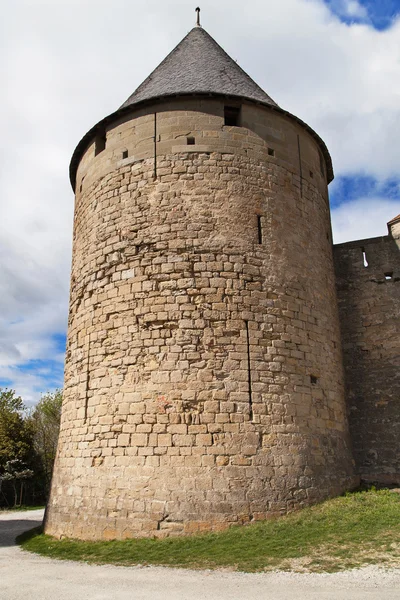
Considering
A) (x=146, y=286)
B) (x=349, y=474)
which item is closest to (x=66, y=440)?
(x=146, y=286)

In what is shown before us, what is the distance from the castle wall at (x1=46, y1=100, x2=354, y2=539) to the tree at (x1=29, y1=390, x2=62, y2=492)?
61.1 feet

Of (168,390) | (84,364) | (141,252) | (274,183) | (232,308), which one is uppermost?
(274,183)

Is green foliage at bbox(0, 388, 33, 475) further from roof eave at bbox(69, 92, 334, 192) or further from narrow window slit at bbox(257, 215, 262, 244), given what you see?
narrow window slit at bbox(257, 215, 262, 244)

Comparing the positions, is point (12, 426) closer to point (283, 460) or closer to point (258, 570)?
point (283, 460)

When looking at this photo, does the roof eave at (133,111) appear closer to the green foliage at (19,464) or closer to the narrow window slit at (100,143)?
the narrow window slit at (100,143)

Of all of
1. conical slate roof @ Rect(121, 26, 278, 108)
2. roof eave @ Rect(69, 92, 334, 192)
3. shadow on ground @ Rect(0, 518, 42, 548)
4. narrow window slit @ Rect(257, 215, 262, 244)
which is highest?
conical slate roof @ Rect(121, 26, 278, 108)

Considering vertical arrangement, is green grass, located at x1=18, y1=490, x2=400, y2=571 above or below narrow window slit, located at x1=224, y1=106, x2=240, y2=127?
below

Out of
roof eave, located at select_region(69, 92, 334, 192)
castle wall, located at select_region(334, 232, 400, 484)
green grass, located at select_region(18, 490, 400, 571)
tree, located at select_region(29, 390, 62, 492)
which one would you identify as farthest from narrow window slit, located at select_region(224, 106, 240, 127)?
tree, located at select_region(29, 390, 62, 492)

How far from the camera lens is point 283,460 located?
28.8ft

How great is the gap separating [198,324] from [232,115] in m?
4.57

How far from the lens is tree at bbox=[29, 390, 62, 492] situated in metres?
27.9

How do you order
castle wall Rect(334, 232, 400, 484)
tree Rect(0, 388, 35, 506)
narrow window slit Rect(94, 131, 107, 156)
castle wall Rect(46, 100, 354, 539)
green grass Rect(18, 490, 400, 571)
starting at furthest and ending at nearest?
1. tree Rect(0, 388, 35, 506)
2. narrow window slit Rect(94, 131, 107, 156)
3. castle wall Rect(334, 232, 400, 484)
4. castle wall Rect(46, 100, 354, 539)
5. green grass Rect(18, 490, 400, 571)

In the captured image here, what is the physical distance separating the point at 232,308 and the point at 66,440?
3958 mm

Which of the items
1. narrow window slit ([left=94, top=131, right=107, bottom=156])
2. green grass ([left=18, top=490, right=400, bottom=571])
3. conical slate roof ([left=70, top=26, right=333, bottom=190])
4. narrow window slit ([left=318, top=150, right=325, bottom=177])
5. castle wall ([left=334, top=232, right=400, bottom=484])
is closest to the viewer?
green grass ([left=18, top=490, right=400, bottom=571])
